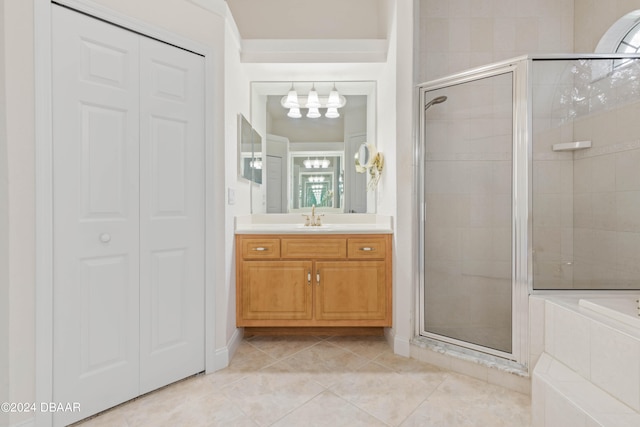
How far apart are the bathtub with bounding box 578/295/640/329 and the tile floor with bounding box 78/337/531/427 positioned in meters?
0.63

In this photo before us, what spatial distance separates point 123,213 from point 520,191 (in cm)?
229

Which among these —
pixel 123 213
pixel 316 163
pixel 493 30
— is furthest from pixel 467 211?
pixel 123 213

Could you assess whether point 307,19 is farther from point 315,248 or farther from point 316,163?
point 315,248

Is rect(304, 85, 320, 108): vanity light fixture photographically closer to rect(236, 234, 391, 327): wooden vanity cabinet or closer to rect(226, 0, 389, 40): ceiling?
rect(226, 0, 389, 40): ceiling

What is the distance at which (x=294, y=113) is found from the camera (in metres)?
2.83

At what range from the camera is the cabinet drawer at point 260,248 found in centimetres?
214

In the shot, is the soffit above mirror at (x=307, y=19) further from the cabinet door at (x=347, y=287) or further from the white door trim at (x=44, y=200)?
the cabinet door at (x=347, y=287)

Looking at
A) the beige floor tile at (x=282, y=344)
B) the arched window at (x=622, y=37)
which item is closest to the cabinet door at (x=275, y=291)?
the beige floor tile at (x=282, y=344)

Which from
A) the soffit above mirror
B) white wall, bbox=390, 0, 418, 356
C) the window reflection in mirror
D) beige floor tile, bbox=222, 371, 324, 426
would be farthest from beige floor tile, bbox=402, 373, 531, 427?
the soffit above mirror

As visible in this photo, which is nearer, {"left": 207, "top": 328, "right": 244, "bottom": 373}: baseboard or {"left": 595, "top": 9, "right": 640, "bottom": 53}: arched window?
{"left": 207, "top": 328, "right": 244, "bottom": 373}: baseboard

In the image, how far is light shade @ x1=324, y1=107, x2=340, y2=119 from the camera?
9.21ft

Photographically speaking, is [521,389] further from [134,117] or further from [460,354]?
[134,117]

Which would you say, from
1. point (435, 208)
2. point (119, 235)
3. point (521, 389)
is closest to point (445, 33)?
point (435, 208)

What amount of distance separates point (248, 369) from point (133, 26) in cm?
213
